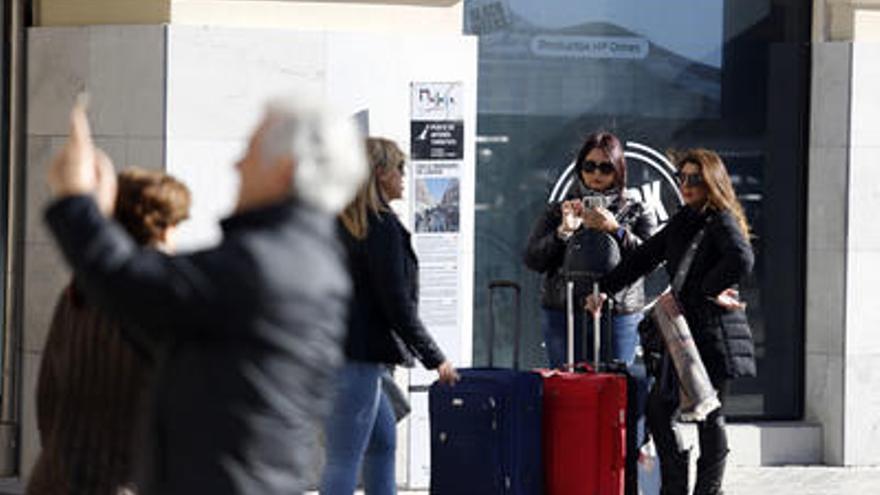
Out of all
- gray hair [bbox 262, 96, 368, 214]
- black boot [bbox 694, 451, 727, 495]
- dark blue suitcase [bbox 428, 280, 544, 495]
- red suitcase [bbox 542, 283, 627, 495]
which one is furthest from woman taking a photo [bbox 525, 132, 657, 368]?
gray hair [bbox 262, 96, 368, 214]

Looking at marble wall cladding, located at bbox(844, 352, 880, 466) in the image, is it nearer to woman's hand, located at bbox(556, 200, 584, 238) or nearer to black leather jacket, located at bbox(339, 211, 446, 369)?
woman's hand, located at bbox(556, 200, 584, 238)

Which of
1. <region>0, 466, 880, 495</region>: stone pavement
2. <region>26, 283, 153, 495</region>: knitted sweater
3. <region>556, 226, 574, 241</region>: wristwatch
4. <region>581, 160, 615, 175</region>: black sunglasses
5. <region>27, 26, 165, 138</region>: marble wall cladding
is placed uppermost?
Result: <region>27, 26, 165, 138</region>: marble wall cladding

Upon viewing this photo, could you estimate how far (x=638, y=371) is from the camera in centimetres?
968

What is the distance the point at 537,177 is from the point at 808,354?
70.3 inches

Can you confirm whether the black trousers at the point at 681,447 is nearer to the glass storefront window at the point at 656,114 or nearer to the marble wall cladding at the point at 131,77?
the glass storefront window at the point at 656,114

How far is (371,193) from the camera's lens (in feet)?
28.6

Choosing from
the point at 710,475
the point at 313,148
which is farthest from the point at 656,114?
the point at 313,148

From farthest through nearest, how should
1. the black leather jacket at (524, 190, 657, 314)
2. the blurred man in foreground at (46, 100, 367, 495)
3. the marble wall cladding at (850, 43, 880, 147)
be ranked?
the marble wall cladding at (850, 43, 880, 147) < the black leather jacket at (524, 190, 657, 314) < the blurred man in foreground at (46, 100, 367, 495)

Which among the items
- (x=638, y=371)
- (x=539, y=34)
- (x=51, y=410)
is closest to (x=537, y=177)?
(x=539, y=34)

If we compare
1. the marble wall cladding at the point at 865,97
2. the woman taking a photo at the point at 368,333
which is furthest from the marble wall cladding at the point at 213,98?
the marble wall cladding at the point at 865,97

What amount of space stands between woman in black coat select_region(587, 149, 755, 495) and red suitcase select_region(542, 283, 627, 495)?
1.64ft

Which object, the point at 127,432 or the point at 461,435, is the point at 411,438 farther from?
the point at 127,432

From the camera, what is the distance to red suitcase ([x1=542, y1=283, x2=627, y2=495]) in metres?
9.30

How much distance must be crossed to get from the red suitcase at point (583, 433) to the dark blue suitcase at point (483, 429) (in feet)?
0.53
